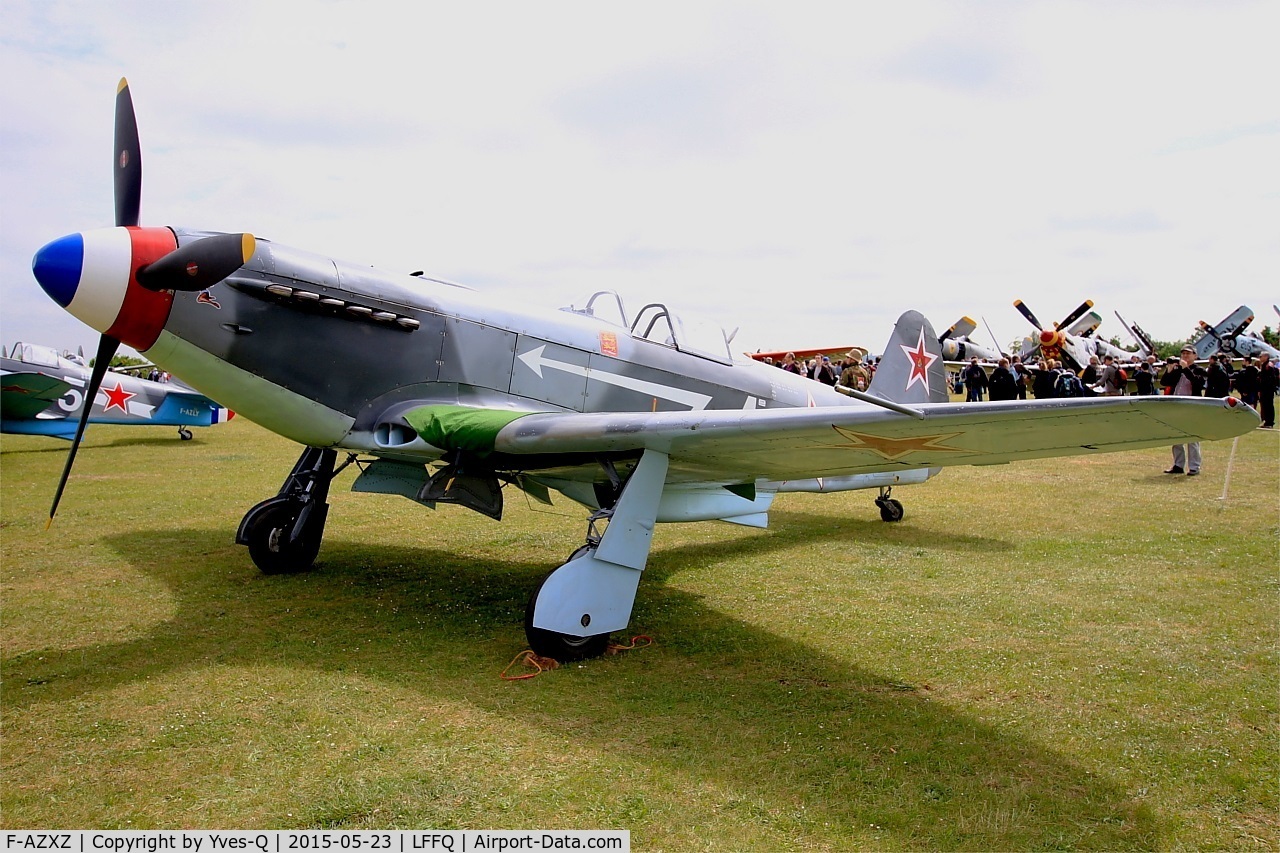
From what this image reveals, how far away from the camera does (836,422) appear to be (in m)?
3.47

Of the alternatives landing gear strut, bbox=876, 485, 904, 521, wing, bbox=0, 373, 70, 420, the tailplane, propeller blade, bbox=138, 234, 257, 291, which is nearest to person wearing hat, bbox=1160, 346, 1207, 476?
the tailplane

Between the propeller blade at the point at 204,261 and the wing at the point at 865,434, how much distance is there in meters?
1.61

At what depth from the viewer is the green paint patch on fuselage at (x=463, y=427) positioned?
4.75 metres

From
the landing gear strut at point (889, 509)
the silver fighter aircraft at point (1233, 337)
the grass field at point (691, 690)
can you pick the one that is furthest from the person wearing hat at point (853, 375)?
the silver fighter aircraft at point (1233, 337)

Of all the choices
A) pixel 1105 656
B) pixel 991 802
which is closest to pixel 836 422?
pixel 991 802

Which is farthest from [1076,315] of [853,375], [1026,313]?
[853,375]

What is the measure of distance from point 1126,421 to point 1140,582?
3.77 m

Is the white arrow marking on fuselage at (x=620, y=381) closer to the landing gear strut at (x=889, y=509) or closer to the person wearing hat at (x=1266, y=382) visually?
the landing gear strut at (x=889, y=509)

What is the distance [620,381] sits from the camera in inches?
240

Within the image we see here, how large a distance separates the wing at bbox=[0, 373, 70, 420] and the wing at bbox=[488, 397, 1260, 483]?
12.1 meters

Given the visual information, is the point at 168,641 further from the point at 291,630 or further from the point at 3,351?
the point at 3,351

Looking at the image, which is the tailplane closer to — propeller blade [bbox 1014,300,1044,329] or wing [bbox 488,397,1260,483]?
wing [bbox 488,397,1260,483]

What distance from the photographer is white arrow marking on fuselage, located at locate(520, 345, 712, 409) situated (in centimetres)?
577

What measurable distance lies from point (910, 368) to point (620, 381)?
3635 millimetres
